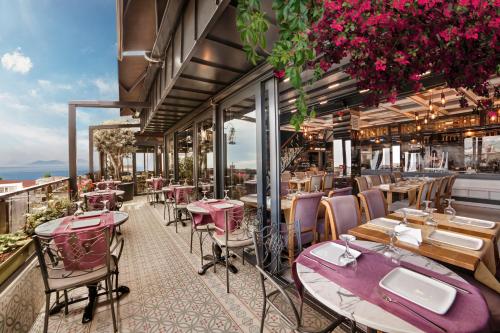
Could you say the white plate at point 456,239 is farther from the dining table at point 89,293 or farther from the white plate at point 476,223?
the dining table at point 89,293

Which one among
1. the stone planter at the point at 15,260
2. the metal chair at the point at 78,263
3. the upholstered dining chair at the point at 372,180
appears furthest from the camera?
the upholstered dining chair at the point at 372,180

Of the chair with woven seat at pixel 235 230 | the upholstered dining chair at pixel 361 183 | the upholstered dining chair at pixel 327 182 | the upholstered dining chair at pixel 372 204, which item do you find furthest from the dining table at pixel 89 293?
the upholstered dining chair at pixel 327 182

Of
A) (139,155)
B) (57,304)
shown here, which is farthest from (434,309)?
(139,155)

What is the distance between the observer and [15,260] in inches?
87.9

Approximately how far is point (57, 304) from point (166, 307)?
3.85 ft

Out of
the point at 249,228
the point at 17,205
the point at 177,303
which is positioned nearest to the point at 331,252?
the point at 249,228

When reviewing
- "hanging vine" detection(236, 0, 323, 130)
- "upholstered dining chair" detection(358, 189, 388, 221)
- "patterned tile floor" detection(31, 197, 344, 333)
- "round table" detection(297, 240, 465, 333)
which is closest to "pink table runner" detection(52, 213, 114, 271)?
"patterned tile floor" detection(31, 197, 344, 333)

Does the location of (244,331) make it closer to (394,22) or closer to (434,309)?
(434,309)

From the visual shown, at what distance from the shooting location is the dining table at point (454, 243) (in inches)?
58.4

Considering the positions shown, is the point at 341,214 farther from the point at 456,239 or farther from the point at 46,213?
the point at 46,213

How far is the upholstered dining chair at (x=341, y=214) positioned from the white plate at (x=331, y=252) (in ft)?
2.11

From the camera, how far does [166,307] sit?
7.53 feet

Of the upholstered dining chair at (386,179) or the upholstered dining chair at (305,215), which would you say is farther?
the upholstered dining chair at (386,179)

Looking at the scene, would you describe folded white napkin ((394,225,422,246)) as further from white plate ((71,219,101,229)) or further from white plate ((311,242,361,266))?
white plate ((71,219,101,229))
